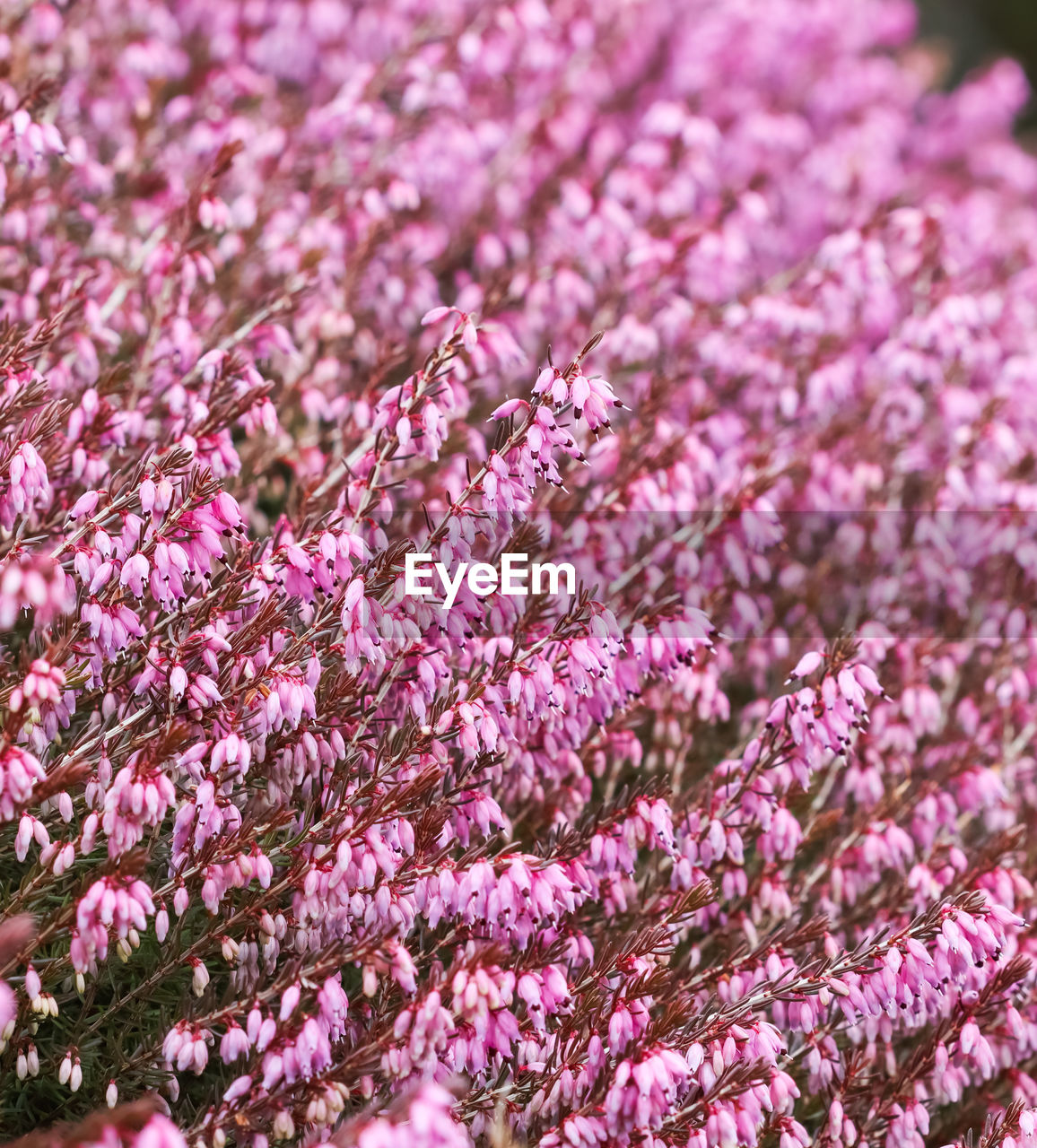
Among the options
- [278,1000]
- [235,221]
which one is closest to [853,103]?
[235,221]

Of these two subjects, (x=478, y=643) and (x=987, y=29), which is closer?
(x=478, y=643)

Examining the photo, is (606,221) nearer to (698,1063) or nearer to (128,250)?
(128,250)

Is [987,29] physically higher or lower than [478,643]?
lower

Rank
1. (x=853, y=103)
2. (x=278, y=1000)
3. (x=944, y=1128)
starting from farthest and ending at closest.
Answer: (x=853, y=103), (x=944, y=1128), (x=278, y=1000)

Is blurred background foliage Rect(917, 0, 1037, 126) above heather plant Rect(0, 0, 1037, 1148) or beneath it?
beneath
